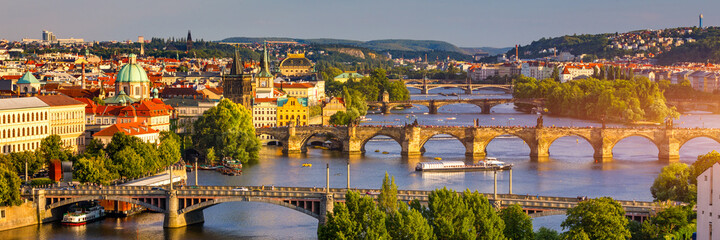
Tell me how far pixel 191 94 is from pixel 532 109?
114 feet

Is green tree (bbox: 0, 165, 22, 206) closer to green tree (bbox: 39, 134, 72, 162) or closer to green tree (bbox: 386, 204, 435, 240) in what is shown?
green tree (bbox: 39, 134, 72, 162)

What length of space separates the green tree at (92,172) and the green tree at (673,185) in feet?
64.2

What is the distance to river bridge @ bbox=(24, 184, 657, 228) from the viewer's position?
115 ft

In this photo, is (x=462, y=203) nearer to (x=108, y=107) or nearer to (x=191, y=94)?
(x=108, y=107)

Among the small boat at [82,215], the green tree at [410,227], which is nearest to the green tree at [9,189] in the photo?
the small boat at [82,215]

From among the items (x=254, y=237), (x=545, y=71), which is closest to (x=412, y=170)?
(x=254, y=237)

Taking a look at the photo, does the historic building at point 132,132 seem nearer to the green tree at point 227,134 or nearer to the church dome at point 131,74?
the green tree at point 227,134

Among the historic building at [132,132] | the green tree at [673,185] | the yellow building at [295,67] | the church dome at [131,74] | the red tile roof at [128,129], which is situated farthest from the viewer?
the yellow building at [295,67]

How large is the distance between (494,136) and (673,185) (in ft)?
72.3

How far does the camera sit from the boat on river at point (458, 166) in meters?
53.8

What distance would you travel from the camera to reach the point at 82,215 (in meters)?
39.2

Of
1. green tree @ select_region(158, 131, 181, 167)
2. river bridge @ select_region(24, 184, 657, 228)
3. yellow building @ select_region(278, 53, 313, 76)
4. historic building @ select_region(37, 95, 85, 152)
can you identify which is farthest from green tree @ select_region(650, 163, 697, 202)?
yellow building @ select_region(278, 53, 313, 76)

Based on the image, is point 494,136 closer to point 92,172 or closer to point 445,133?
point 445,133

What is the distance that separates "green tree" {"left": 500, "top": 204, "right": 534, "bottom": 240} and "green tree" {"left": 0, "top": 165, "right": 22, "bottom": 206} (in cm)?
1658
